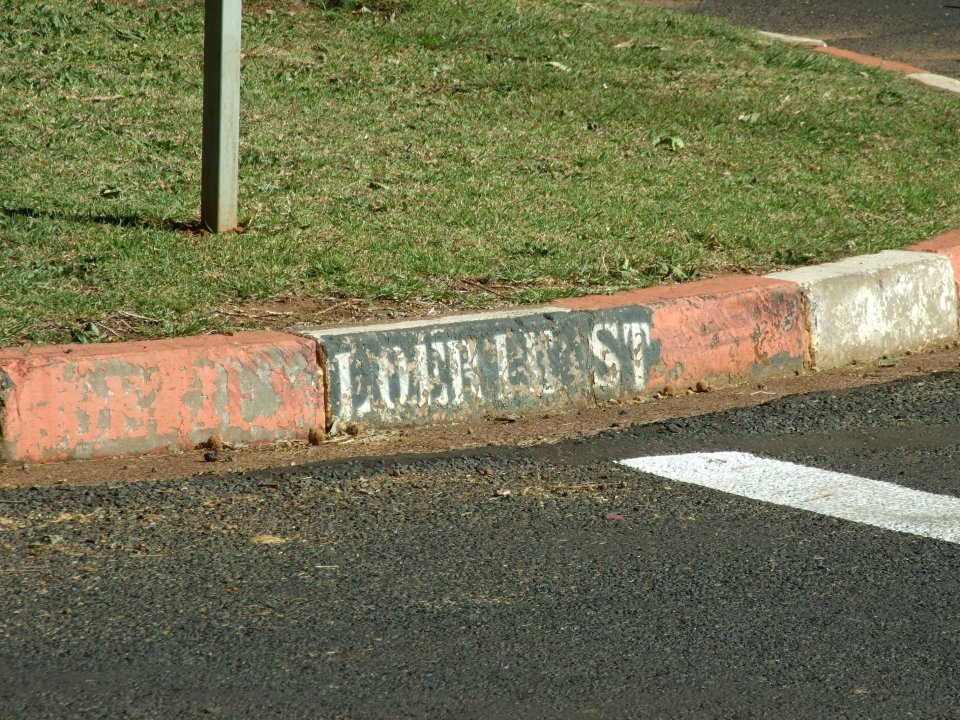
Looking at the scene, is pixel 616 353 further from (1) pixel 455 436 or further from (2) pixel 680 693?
(2) pixel 680 693

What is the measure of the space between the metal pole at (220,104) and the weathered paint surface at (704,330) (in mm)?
1402

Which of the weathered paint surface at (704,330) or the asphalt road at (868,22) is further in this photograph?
the asphalt road at (868,22)

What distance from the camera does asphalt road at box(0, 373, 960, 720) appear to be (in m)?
2.62

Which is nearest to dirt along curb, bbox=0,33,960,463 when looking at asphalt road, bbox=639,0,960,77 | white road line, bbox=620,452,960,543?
white road line, bbox=620,452,960,543

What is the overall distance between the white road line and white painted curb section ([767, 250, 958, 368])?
3.98ft

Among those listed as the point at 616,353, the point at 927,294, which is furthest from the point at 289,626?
the point at 927,294

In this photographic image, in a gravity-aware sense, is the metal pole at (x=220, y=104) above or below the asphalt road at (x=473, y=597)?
above

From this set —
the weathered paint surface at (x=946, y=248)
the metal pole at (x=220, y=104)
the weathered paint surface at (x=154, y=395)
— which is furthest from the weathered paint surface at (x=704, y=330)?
the metal pole at (x=220, y=104)

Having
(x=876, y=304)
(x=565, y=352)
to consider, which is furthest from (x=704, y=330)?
(x=876, y=304)

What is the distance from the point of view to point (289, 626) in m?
2.90

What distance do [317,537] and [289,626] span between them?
1.74 feet

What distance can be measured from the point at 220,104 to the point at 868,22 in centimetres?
809

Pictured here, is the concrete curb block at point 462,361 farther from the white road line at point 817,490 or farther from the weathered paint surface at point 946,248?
the white road line at point 817,490

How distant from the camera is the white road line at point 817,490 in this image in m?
3.59
